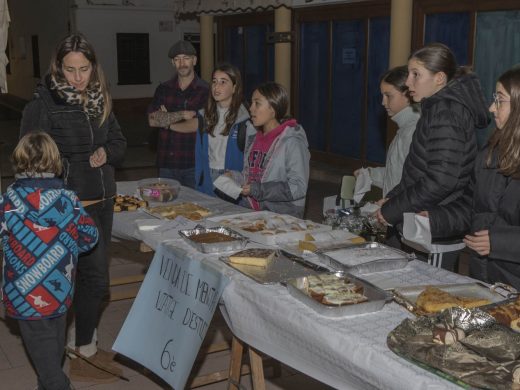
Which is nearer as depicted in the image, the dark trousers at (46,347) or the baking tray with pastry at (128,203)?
the dark trousers at (46,347)

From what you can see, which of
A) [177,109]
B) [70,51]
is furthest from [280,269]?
[177,109]

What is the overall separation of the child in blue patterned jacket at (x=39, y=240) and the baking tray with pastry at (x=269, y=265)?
70 cm

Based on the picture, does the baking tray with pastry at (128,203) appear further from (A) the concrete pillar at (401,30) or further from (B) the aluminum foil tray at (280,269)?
(A) the concrete pillar at (401,30)

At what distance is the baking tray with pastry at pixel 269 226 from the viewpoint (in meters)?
2.90

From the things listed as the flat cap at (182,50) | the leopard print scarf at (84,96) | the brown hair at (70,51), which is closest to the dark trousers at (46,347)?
the leopard print scarf at (84,96)

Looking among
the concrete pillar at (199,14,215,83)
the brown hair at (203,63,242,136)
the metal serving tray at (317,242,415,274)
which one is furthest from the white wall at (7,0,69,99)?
the metal serving tray at (317,242,415,274)

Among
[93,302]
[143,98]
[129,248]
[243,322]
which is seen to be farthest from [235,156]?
[143,98]

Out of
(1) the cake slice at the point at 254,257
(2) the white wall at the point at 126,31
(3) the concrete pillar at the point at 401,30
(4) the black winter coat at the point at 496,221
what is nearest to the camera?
(4) the black winter coat at the point at 496,221

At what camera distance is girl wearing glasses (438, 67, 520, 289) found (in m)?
2.39

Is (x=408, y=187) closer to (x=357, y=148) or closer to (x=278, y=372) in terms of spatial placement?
(x=278, y=372)

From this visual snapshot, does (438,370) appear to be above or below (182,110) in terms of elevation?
below

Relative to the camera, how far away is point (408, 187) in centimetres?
308

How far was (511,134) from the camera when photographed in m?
2.41

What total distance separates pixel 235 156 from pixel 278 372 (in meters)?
1.32
